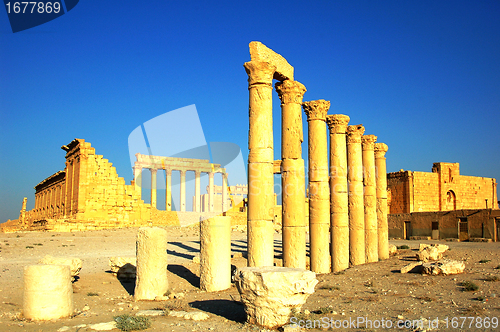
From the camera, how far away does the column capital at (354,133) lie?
17.6 meters

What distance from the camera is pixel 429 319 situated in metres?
7.00

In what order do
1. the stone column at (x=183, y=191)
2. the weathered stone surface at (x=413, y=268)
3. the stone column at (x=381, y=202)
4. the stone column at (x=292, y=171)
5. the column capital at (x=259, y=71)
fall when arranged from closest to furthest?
the column capital at (x=259, y=71)
the weathered stone surface at (x=413, y=268)
the stone column at (x=292, y=171)
the stone column at (x=381, y=202)
the stone column at (x=183, y=191)

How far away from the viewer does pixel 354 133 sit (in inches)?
694

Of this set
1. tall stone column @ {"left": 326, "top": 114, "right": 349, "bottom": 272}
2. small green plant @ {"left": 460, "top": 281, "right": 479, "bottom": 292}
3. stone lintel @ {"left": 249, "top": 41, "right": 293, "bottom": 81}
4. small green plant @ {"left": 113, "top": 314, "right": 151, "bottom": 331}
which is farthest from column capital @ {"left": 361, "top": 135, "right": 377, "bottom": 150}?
small green plant @ {"left": 113, "top": 314, "right": 151, "bottom": 331}

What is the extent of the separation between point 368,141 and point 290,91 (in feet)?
25.5

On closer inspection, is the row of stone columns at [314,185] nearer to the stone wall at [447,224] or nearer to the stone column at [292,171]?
the stone column at [292,171]

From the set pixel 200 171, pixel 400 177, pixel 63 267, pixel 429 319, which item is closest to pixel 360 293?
pixel 429 319

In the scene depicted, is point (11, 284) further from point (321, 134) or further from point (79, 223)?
point (79, 223)

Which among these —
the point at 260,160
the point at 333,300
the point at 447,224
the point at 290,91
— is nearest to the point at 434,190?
the point at 447,224

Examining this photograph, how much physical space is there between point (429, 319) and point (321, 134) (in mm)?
8585

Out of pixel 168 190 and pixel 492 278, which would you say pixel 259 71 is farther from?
pixel 168 190

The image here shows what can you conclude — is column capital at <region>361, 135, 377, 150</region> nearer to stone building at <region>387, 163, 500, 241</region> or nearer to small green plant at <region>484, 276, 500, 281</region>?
small green plant at <region>484, 276, 500, 281</region>

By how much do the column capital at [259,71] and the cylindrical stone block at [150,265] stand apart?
4638 millimetres

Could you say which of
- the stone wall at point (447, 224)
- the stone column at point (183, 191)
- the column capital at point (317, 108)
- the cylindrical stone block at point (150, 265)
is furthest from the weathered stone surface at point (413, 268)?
the stone column at point (183, 191)
